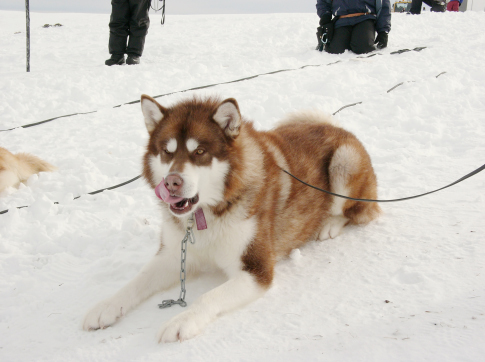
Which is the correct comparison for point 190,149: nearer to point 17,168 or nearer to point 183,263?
point 183,263

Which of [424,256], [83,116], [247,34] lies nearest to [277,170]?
[424,256]

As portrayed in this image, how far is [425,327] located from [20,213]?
10.6 feet

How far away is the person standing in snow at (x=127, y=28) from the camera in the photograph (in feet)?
26.2

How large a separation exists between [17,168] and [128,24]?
522cm

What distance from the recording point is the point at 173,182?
2123 mm

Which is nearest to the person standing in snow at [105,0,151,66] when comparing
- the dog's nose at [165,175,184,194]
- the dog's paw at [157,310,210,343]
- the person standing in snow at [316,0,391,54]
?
the person standing in snow at [316,0,391,54]

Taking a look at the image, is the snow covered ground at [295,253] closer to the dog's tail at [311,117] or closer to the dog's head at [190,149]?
the dog's head at [190,149]

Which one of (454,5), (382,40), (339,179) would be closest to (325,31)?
(382,40)

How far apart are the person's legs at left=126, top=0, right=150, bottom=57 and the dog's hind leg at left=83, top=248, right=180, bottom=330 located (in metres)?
6.70

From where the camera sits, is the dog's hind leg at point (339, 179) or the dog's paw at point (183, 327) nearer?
the dog's paw at point (183, 327)

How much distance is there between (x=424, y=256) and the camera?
8.55ft

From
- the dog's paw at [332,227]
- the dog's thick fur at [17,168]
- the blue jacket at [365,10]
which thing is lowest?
the dog's thick fur at [17,168]

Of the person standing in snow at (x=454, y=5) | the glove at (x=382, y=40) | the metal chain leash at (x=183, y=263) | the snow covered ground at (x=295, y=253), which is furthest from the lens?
the person standing in snow at (x=454, y=5)

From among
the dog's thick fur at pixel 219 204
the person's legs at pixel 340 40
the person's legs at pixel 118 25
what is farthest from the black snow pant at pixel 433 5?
the dog's thick fur at pixel 219 204
